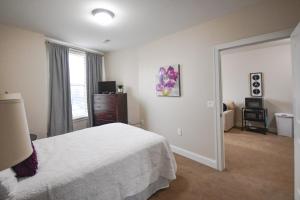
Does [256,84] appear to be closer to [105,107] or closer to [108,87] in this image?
[108,87]

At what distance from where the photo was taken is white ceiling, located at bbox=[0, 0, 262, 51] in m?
1.97

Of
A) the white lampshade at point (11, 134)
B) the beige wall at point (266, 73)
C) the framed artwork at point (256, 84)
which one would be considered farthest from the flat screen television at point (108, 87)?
the framed artwork at point (256, 84)

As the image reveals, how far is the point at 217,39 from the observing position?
2.47 m

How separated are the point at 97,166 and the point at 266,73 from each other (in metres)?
5.25

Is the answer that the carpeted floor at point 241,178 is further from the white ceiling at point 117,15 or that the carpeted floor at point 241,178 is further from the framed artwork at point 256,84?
the white ceiling at point 117,15

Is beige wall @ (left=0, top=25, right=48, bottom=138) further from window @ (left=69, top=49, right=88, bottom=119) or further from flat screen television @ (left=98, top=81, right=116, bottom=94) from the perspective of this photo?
flat screen television @ (left=98, top=81, right=116, bottom=94)

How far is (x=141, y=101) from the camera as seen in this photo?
389cm

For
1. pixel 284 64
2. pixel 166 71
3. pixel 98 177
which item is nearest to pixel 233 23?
pixel 166 71

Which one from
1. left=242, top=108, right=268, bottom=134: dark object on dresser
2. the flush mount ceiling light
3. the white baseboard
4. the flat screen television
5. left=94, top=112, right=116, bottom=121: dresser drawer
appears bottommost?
the white baseboard

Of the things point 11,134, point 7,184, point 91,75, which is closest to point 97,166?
point 7,184

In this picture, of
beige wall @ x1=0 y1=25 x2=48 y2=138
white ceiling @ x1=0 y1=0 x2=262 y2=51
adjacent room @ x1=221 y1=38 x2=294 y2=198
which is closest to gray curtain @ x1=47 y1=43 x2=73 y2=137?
beige wall @ x1=0 y1=25 x2=48 y2=138

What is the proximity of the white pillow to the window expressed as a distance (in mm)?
2629

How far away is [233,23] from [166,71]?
138cm

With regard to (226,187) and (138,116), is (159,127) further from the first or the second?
(226,187)
